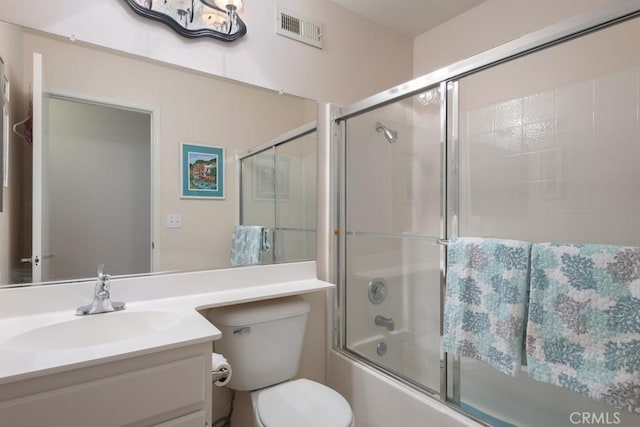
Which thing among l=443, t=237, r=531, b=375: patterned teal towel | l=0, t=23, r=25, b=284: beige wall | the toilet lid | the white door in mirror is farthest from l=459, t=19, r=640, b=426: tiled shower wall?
l=0, t=23, r=25, b=284: beige wall

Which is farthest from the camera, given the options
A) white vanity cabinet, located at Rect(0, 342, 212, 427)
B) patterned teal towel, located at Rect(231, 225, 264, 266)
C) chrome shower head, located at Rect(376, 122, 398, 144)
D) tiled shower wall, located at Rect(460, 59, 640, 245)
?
chrome shower head, located at Rect(376, 122, 398, 144)

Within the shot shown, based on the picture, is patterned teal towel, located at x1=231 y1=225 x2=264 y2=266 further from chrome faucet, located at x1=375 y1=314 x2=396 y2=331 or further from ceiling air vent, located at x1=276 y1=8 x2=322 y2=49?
ceiling air vent, located at x1=276 y1=8 x2=322 y2=49

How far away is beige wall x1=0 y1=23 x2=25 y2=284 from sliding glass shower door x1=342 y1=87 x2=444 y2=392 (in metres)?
1.42

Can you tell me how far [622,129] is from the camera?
1325 millimetres

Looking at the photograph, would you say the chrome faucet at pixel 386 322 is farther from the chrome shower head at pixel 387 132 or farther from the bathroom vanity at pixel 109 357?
the chrome shower head at pixel 387 132

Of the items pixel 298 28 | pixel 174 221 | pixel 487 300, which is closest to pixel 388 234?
pixel 487 300

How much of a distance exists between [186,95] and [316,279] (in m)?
1.12

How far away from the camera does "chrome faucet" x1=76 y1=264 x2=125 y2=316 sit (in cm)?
114

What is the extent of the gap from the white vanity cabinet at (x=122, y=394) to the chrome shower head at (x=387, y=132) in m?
1.45

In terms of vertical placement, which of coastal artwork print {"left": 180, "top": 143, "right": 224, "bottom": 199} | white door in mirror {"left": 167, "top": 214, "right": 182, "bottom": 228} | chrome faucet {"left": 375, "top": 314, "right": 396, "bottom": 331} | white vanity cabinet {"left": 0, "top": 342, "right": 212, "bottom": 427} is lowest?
chrome faucet {"left": 375, "top": 314, "right": 396, "bottom": 331}

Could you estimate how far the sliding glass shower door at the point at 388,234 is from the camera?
1768mm

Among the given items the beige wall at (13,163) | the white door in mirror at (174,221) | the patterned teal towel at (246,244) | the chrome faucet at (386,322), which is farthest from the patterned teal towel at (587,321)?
the beige wall at (13,163)

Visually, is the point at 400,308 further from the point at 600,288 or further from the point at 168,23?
the point at 168,23

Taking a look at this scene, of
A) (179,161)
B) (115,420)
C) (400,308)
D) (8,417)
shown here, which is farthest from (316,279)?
(8,417)
